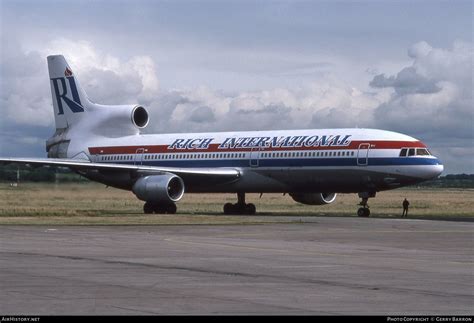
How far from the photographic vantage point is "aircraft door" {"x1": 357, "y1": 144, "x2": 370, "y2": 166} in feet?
155

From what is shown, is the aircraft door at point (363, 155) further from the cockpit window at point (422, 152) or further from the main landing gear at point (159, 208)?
the main landing gear at point (159, 208)

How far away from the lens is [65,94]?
62438 mm

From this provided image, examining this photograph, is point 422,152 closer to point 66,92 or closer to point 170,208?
point 170,208

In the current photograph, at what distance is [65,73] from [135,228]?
1160 inches

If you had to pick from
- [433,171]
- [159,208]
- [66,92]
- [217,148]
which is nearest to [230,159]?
[217,148]

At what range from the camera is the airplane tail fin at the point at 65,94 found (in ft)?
203

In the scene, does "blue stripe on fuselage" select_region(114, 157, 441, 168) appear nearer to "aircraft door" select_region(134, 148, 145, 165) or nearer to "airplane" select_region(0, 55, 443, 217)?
"airplane" select_region(0, 55, 443, 217)

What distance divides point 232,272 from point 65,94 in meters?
45.7

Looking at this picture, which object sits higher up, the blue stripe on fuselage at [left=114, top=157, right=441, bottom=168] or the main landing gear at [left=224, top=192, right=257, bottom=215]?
the blue stripe on fuselage at [left=114, top=157, right=441, bottom=168]

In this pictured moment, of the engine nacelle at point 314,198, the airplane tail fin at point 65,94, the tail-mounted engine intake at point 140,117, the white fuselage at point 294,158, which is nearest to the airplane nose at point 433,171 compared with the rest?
the white fuselage at point 294,158

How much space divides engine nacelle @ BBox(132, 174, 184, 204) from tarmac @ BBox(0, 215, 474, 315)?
53.0 feet

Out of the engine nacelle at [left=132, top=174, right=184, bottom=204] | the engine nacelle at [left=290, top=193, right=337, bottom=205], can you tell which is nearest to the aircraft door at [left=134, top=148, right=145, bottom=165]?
the engine nacelle at [left=132, top=174, right=184, bottom=204]

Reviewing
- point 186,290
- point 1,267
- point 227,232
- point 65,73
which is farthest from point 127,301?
point 65,73

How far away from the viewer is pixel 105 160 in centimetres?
5856
